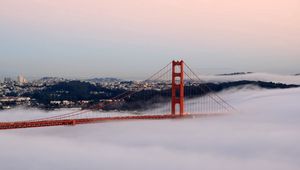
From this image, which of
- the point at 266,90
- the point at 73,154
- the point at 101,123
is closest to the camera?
the point at 73,154

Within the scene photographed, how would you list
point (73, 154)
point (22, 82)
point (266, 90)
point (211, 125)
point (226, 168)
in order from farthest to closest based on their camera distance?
1. point (22, 82)
2. point (266, 90)
3. point (211, 125)
4. point (73, 154)
5. point (226, 168)

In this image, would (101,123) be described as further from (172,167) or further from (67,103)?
(67,103)

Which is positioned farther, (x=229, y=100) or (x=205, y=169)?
(x=229, y=100)

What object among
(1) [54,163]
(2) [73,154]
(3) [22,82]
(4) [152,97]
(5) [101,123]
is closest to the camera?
(1) [54,163]

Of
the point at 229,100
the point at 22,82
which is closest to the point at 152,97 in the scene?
the point at 229,100

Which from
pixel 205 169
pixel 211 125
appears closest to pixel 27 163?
pixel 205 169

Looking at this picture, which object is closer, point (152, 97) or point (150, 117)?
point (150, 117)

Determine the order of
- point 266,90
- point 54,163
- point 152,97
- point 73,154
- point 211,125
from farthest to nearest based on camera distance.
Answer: point 266,90 → point 152,97 → point 211,125 → point 73,154 → point 54,163

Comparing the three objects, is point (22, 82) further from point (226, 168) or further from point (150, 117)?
point (226, 168)
